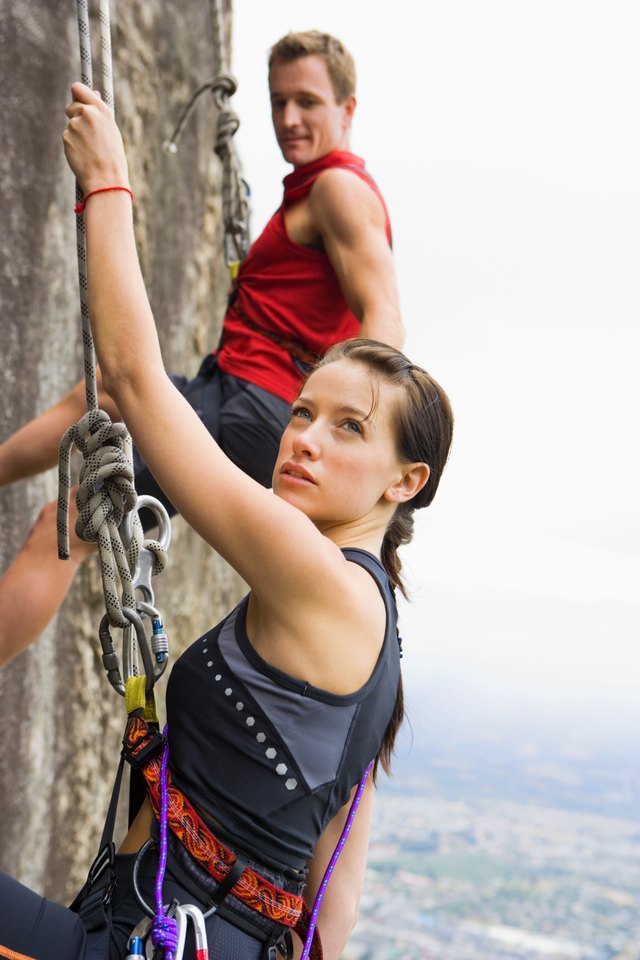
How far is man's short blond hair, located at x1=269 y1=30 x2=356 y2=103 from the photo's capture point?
3.06 meters

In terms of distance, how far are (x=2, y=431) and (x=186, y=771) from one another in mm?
2405

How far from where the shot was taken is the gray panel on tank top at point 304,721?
1.57 m

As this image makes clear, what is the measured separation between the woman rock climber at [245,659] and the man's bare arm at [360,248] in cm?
91

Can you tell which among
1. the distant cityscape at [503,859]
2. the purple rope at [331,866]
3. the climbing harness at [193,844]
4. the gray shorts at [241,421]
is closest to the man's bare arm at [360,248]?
the gray shorts at [241,421]

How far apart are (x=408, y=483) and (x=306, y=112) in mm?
1584

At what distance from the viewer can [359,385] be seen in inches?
71.1

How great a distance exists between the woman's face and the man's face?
1362mm

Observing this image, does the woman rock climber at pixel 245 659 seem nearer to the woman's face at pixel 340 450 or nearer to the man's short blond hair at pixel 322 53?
the woman's face at pixel 340 450

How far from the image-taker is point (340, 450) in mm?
1759

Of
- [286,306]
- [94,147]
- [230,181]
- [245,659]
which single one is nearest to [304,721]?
[245,659]

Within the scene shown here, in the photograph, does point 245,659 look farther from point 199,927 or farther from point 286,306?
point 286,306

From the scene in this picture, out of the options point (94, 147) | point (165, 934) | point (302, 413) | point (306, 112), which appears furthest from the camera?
point (306, 112)

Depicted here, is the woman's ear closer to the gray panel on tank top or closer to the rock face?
the gray panel on tank top

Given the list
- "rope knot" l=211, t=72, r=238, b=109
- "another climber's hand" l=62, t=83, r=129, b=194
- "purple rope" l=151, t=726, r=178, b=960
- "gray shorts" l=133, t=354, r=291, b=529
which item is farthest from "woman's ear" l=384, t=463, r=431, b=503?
"rope knot" l=211, t=72, r=238, b=109
